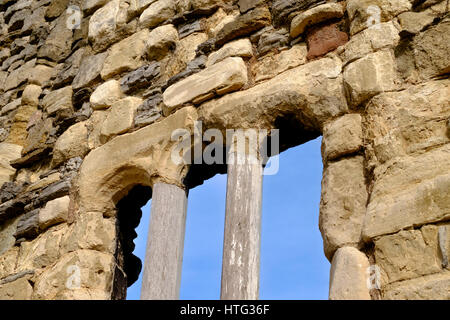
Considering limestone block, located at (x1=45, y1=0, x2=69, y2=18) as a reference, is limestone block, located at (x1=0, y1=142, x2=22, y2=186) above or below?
below

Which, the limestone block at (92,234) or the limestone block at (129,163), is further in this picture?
the limestone block at (92,234)

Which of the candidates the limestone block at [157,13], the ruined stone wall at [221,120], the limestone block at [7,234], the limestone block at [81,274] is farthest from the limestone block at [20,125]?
the limestone block at [81,274]

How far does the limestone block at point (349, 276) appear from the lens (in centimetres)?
281

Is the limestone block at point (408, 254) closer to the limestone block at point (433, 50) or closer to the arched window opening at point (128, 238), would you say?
the limestone block at point (433, 50)

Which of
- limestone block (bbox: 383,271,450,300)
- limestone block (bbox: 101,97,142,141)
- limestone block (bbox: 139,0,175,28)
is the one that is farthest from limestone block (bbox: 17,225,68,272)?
limestone block (bbox: 383,271,450,300)

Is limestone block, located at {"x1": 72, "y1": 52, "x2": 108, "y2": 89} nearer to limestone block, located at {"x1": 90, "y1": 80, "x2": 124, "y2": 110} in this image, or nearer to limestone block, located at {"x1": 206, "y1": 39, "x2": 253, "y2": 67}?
limestone block, located at {"x1": 90, "y1": 80, "x2": 124, "y2": 110}

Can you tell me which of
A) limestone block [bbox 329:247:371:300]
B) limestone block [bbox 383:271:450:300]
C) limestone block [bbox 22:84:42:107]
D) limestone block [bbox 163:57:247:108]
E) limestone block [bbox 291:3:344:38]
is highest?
limestone block [bbox 22:84:42:107]

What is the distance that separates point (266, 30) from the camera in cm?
394

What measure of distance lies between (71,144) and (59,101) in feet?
1.71

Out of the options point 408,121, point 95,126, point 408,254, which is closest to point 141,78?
point 95,126

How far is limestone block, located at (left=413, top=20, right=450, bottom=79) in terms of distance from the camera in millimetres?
3120

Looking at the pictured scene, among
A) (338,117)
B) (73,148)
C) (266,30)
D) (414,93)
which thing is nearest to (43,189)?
(73,148)

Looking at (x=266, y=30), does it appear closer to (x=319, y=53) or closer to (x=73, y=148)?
(x=319, y=53)

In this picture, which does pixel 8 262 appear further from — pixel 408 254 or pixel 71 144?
pixel 408 254
